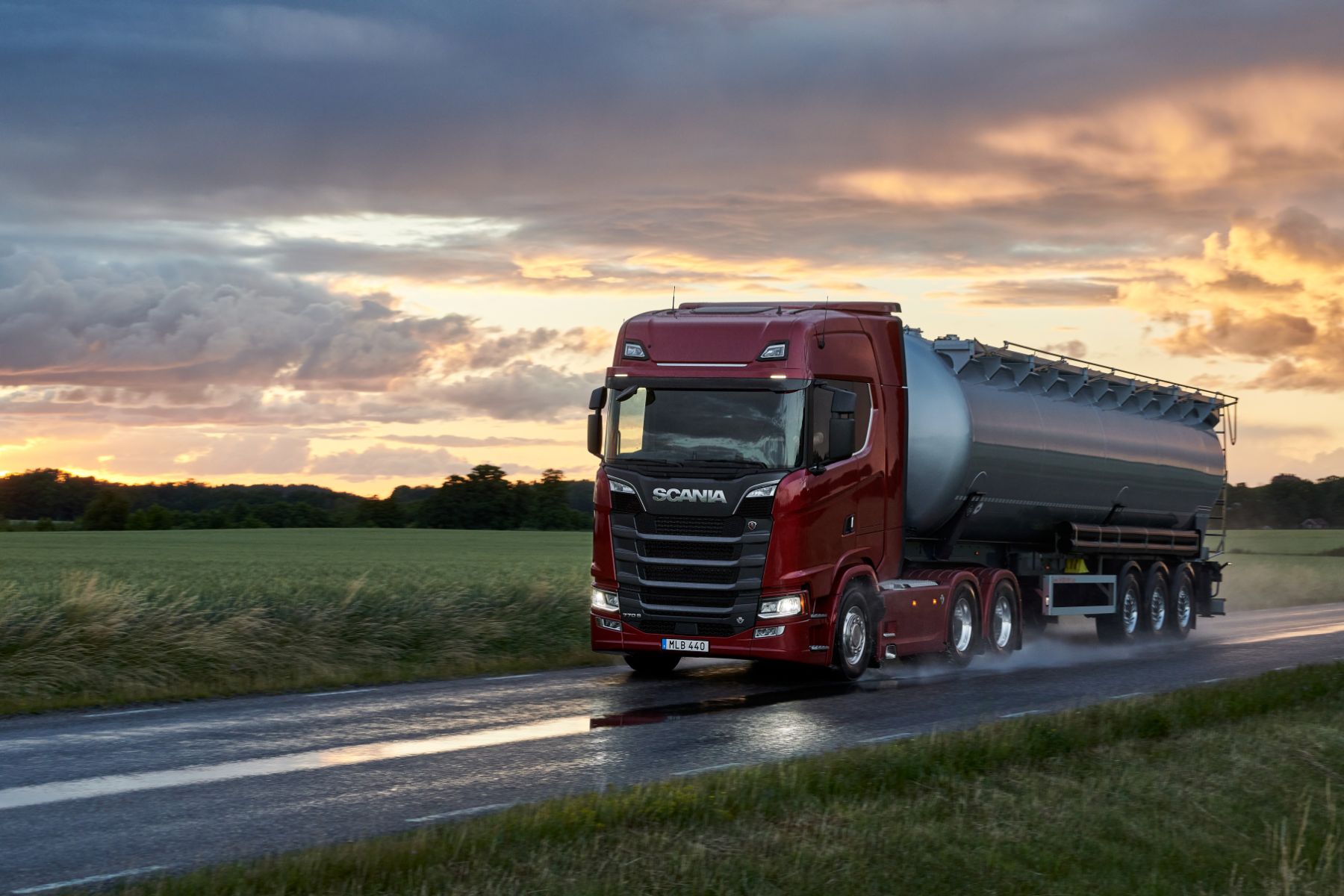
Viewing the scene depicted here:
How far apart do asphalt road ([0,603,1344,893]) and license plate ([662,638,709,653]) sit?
455 millimetres

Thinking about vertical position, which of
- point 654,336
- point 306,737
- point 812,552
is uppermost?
point 654,336

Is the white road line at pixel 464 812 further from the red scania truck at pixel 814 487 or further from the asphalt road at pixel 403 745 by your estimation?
the red scania truck at pixel 814 487

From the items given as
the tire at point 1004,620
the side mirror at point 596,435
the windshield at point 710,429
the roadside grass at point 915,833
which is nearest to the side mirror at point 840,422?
the windshield at point 710,429

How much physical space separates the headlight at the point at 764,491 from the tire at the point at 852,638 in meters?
1.66

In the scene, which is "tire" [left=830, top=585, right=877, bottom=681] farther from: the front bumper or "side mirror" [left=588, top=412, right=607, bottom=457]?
"side mirror" [left=588, top=412, right=607, bottom=457]

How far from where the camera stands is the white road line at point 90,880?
6766mm

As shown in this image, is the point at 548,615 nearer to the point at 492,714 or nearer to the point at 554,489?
the point at 492,714

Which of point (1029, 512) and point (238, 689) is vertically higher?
point (1029, 512)

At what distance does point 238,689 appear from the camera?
14.7m

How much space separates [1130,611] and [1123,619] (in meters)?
0.41

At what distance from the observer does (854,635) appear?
53.9 ft

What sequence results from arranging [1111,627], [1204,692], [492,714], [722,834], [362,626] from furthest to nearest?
[1111,627], [362,626], [1204,692], [492,714], [722,834]

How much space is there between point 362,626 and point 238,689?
3.42m

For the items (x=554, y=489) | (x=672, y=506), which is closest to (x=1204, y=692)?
(x=672, y=506)
